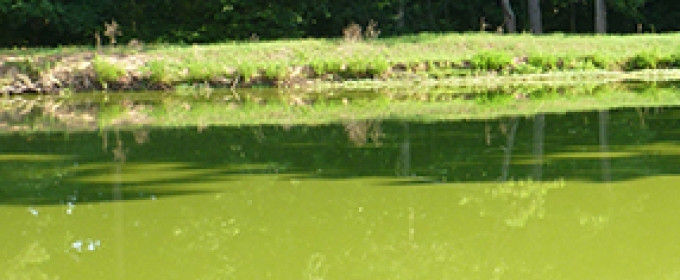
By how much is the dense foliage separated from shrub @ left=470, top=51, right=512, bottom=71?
6.11 m

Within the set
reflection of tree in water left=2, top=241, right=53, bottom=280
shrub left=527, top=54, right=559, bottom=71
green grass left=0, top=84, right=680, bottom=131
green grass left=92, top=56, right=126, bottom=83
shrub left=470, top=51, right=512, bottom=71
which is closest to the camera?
reflection of tree in water left=2, top=241, right=53, bottom=280

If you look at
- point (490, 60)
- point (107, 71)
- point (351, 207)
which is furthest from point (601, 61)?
point (351, 207)

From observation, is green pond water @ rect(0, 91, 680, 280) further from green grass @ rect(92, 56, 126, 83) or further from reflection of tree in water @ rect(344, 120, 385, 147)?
green grass @ rect(92, 56, 126, 83)

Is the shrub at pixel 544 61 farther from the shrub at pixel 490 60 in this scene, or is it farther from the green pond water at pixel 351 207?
the green pond water at pixel 351 207

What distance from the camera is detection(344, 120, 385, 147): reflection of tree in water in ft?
30.9

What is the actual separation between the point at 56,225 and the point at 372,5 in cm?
2861

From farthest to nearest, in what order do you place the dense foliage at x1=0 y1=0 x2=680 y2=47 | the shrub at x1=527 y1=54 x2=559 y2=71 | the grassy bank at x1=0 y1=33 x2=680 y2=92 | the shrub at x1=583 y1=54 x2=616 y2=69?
the dense foliage at x1=0 y1=0 x2=680 y2=47 < the shrub at x1=583 y1=54 x2=616 y2=69 < the shrub at x1=527 y1=54 x2=559 y2=71 < the grassy bank at x1=0 y1=33 x2=680 y2=92

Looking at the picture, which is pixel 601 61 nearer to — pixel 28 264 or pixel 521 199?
pixel 521 199

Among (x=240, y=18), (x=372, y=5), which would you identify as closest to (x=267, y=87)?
(x=240, y=18)

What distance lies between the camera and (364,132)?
404 inches

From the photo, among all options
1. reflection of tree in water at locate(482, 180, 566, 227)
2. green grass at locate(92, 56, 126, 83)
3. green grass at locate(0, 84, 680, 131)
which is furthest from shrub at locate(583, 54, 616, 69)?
reflection of tree in water at locate(482, 180, 566, 227)

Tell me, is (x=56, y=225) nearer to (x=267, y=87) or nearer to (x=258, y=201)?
(x=258, y=201)

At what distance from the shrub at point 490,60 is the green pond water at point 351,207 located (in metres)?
12.1

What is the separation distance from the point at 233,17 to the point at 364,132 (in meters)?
21.1
